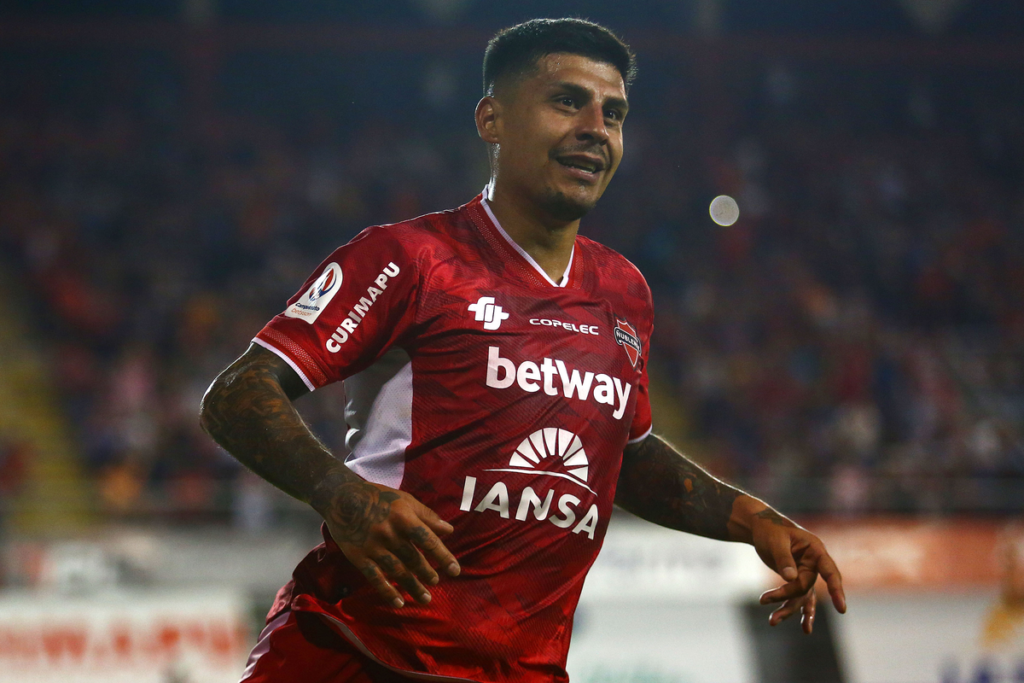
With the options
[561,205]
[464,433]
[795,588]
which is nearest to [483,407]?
[464,433]

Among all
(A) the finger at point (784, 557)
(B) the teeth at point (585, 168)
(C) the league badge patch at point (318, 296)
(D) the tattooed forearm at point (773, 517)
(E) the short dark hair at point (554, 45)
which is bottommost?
(A) the finger at point (784, 557)

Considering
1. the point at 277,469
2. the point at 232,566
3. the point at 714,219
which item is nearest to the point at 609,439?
the point at 277,469

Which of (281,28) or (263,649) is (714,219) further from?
(263,649)

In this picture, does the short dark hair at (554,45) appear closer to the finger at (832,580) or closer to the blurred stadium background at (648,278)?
the finger at (832,580)

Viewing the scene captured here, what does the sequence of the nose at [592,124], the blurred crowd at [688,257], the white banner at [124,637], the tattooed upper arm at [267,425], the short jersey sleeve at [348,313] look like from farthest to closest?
the blurred crowd at [688,257] → the white banner at [124,637] → the nose at [592,124] → the short jersey sleeve at [348,313] → the tattooed upper arm at [267,425]

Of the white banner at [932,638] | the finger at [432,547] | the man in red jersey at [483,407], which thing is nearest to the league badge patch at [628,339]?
the man in red jersey at [483,407]

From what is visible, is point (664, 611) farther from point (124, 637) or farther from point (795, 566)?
point (795, 566)

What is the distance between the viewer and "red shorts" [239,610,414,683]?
2.43 m

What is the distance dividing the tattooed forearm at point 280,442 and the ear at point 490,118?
98 centimetres

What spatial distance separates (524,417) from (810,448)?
8.22m

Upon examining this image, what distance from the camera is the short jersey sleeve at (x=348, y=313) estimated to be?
235 centimetres

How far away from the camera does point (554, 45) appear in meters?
2.79

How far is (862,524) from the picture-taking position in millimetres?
8539

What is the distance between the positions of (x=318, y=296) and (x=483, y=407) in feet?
1.50
